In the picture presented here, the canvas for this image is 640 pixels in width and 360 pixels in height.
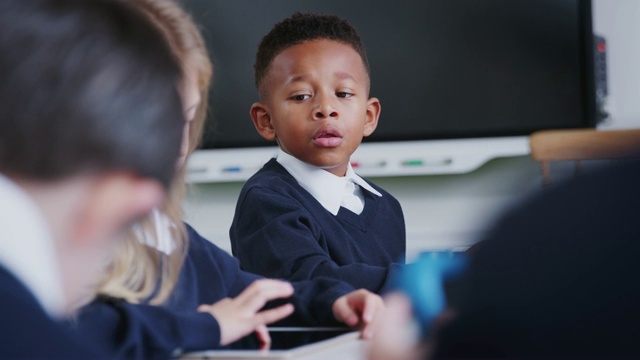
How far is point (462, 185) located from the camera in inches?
107

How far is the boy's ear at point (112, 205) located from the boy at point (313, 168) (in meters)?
0.59

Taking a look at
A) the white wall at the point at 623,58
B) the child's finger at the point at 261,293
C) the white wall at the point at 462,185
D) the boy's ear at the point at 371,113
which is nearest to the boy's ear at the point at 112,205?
the child's finger at the point at 261,293

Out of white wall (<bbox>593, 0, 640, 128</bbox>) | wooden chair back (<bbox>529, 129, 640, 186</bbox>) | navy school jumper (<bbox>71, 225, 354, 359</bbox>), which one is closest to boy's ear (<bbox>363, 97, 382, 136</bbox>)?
wooden chair back (<bbox>529, 129, 640, 186</bbox>)

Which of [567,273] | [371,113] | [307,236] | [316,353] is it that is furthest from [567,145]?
[567,273]

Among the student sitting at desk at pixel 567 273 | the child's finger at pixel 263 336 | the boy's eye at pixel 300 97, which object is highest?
the boy's eye at pixel 300 97

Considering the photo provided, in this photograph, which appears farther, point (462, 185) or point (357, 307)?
point (462, 185)

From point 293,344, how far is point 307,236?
412 millimetres

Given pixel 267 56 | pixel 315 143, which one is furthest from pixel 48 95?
pixel 267 56

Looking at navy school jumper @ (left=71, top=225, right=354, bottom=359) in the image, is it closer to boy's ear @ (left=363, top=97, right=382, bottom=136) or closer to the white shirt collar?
the white shirt collar

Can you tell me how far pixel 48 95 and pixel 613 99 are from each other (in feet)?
7.98

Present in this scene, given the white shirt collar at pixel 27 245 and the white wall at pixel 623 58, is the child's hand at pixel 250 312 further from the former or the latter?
the white wall at pixel 623 58

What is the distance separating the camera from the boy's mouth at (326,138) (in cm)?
125

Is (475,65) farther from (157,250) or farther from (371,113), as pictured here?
(157,250)

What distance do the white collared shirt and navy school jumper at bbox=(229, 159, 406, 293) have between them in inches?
0.5
